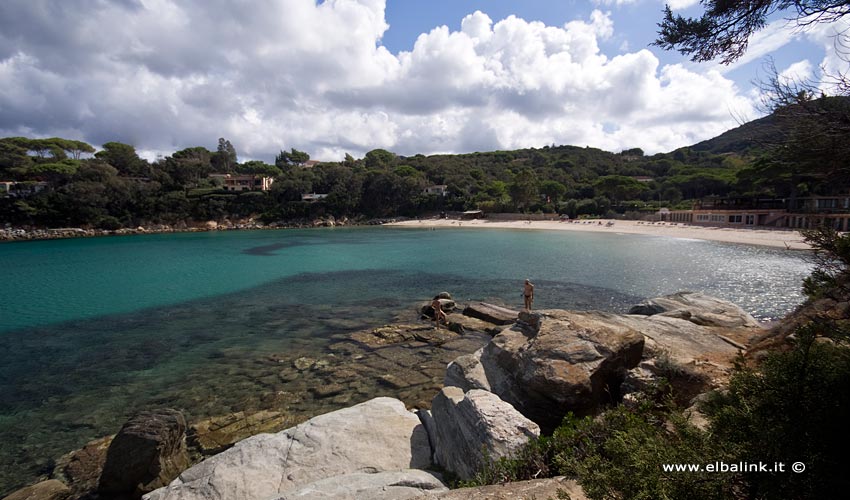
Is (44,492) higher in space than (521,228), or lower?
lower

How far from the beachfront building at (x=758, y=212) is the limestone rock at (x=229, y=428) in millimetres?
60178

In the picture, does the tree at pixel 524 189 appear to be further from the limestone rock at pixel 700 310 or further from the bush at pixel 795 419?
the bush at pixel 795 419

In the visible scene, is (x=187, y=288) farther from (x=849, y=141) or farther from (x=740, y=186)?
(x=740, y=186)

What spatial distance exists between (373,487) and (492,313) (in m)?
12.6

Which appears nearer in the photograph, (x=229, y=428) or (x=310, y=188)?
(x=229, y=428)

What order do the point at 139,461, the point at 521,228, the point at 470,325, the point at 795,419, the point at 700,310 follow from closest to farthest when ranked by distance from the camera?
1. the point at 795,419
2. the point at 139,461
3. the point at 700,310
4. the point at 470,325
5. the point at 521,228

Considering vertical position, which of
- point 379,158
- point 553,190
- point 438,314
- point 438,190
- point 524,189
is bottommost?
point 438,314

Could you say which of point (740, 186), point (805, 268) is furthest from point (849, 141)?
point (740, 186)

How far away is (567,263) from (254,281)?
25139mm

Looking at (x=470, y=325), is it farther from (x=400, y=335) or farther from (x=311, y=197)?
(x=311, y=197)

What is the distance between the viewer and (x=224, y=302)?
21.2 m

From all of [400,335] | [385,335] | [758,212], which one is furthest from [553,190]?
[385,335]

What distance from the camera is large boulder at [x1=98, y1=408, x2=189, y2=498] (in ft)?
22.0

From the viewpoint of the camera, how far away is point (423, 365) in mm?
12008
